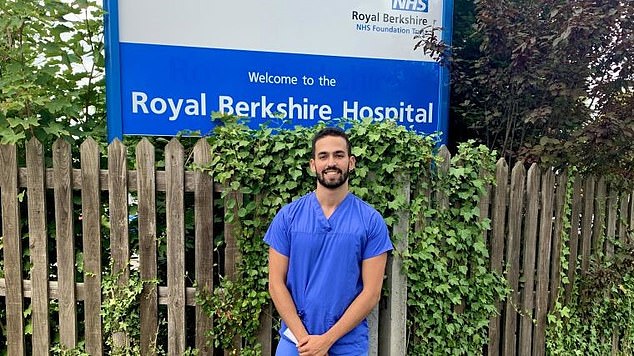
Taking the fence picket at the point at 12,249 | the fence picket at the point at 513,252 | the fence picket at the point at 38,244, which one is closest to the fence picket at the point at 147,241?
the fence picket at the point at 38,244

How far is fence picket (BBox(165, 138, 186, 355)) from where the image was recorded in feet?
9.62

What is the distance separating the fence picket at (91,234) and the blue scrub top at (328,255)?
120cm

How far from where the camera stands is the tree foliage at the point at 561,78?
10.8ft

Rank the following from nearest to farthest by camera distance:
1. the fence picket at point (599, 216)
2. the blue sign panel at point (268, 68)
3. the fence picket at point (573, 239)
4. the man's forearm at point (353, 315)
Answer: the man's forearm at point (353, 315), the blue sign panel at point (268, 68), the fence picket at point (573, 239), the fence picket at point (599, 216)

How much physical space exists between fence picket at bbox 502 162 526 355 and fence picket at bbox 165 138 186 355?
213cm

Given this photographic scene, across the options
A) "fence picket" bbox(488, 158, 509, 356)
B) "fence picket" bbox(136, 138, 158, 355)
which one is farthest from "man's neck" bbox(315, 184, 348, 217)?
"fence picket" bbox(488, 158, 509, 356)

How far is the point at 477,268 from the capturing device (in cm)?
322

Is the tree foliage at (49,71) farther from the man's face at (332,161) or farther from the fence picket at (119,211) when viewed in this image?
the man's face at (332,161)

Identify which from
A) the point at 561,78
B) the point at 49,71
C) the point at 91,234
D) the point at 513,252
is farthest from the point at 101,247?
the point at 561,78

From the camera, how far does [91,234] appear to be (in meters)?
2.93

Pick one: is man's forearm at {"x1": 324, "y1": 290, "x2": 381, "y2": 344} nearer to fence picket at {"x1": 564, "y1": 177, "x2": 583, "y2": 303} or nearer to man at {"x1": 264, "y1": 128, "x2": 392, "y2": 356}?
man at {"x1": 264, "y1": 128, "x2": 392, "y2": 356}

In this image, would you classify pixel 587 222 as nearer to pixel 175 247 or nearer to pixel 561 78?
pixel 561 78

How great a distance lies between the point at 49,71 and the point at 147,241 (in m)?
1.23

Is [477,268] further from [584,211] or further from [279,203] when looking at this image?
[279,203]
